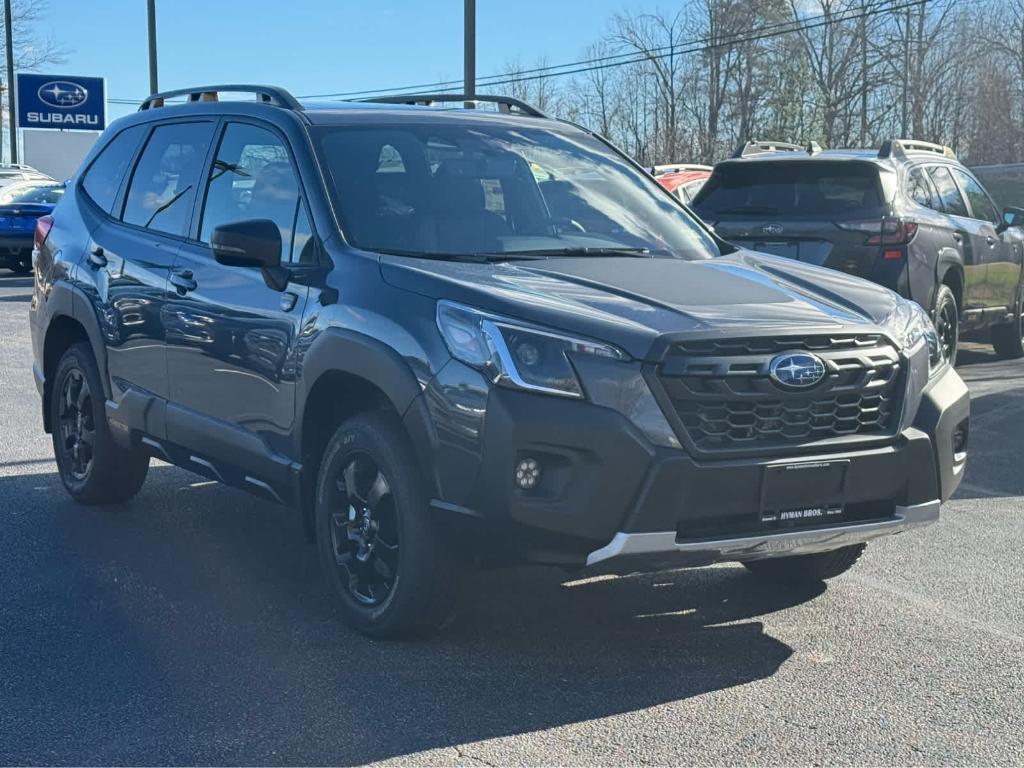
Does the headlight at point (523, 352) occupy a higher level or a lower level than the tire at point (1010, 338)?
higher

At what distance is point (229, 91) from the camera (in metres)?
6.08

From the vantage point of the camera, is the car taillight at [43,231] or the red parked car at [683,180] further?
the red parked car at [683,180]

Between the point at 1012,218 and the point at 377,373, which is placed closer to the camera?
the point at 377,373

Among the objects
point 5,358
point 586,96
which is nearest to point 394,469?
point 5,358

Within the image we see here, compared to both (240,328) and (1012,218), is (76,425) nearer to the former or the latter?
(240,328)

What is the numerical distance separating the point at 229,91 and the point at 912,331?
3124 mm

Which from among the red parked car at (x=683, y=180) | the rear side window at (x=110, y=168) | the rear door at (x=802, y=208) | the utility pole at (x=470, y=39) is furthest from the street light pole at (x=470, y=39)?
the rear side window at (x=110, y=168)

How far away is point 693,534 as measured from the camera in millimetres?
4137

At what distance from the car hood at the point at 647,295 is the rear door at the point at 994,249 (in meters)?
7.21

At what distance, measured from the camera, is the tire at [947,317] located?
10.7m

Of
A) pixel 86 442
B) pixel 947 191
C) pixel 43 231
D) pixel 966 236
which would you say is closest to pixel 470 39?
pixel 947 191

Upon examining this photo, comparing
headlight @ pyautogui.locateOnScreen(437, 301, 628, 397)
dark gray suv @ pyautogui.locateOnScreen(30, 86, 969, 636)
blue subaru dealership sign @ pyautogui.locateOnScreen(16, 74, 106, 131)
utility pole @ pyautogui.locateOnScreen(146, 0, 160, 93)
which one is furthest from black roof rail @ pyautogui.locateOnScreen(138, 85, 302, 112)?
blue subaru dealership sign @ pyautogui.locateOnScreen(16, 74, 106, 131)

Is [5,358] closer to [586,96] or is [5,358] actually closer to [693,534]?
[693,534]

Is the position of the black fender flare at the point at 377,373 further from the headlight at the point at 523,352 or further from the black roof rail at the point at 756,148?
the black roof rail at the point at 756,148
